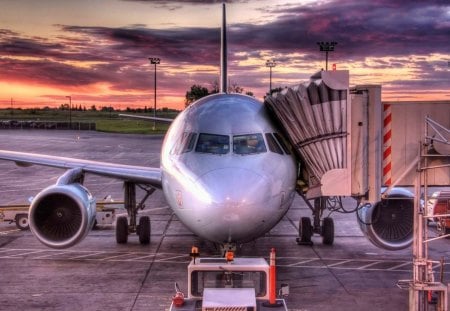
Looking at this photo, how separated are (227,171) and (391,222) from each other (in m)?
6.76

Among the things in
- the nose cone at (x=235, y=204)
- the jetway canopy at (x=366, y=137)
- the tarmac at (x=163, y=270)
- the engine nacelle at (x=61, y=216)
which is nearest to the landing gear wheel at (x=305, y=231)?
the tarmac at (x=163, y=270)

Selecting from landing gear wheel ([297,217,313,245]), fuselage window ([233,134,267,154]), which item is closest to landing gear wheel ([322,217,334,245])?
landing gear wheel ([297,217,313,245])

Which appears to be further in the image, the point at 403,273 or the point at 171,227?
the point at 171,227

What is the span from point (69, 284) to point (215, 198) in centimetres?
503

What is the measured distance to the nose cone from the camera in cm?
1388

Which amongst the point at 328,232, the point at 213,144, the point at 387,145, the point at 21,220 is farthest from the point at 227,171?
the point at 21,220

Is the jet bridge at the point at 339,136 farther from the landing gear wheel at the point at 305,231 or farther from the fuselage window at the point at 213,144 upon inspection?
the landing gear wheel at the point at 305,231

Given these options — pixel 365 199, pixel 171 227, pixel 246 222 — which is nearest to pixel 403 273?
pixel 365 199

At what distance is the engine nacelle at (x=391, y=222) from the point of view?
1925cm

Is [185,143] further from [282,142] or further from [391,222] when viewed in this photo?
[391,222]

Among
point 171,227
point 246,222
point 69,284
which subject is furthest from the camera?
point 171,227

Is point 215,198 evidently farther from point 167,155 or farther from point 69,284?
point 69,284

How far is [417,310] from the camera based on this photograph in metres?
13.0

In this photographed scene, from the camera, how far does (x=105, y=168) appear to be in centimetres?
2177
